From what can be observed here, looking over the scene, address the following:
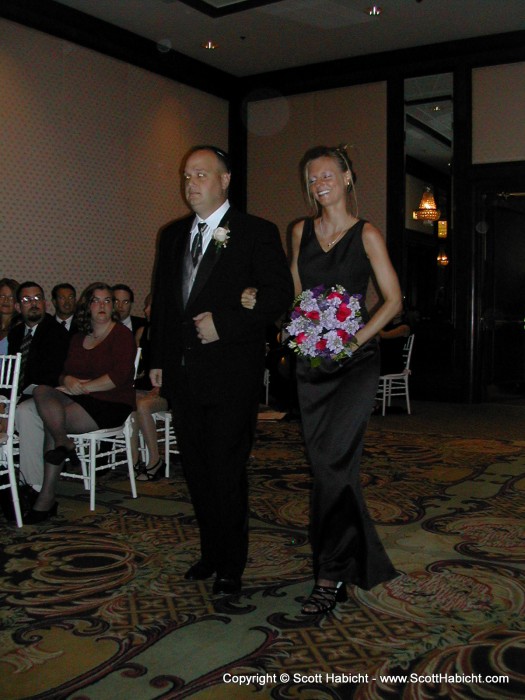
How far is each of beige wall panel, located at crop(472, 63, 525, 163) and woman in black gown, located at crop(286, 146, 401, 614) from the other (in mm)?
7411

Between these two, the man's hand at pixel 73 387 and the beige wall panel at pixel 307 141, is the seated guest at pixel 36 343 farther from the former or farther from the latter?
the beige wall panel at pixel 307 141

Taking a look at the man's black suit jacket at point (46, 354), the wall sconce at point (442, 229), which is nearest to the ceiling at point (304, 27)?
the wall sconce at point (442, 229)

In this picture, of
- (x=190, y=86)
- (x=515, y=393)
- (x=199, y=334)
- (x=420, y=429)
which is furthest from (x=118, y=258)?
(x=199, y=334)

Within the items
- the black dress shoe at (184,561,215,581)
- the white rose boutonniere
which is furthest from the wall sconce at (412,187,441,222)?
the black dress shoe at (184,561,215,581)

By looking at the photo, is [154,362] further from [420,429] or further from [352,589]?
[420,429]

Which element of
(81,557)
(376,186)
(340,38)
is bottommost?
(81,557)

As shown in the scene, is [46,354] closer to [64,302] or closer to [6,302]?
[6,302]

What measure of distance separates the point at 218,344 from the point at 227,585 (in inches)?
37.0

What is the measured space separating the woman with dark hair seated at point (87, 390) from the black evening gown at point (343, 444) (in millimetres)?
1873

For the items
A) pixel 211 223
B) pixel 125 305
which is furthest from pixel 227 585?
pixel 125 305

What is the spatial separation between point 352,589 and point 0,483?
235 centimetres

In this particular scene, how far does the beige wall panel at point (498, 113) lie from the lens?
944cm

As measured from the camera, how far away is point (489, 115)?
31.6ft

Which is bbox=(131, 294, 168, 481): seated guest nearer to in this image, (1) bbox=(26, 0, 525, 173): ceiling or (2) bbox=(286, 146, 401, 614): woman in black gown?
(2) bbox=(286, 146, 401, 614): woman in black gown
